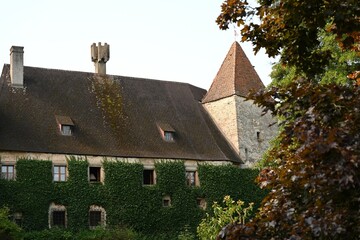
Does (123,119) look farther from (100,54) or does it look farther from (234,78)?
(234,78)

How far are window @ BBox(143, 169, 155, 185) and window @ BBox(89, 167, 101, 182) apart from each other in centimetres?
271

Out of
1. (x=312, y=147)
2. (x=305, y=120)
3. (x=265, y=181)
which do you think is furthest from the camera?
(x=265, y=181)

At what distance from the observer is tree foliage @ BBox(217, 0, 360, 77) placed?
8883mm

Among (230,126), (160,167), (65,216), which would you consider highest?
(230,126)

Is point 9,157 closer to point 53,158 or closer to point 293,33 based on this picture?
point 53,158

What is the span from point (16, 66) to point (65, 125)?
4639mm

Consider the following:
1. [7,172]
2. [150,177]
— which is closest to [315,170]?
[7,172]

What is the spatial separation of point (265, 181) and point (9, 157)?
89.7 ft

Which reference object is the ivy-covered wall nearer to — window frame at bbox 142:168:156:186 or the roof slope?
window frame at bbox 142:168:156:186

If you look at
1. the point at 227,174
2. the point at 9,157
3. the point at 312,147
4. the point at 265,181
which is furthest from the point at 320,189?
the point at 227,174

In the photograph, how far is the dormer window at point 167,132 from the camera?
39.2m

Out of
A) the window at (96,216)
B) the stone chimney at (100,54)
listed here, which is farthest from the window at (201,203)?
the stone chimney at (100,54)

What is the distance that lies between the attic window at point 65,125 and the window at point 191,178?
706 cm

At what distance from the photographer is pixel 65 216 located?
34750 mm
